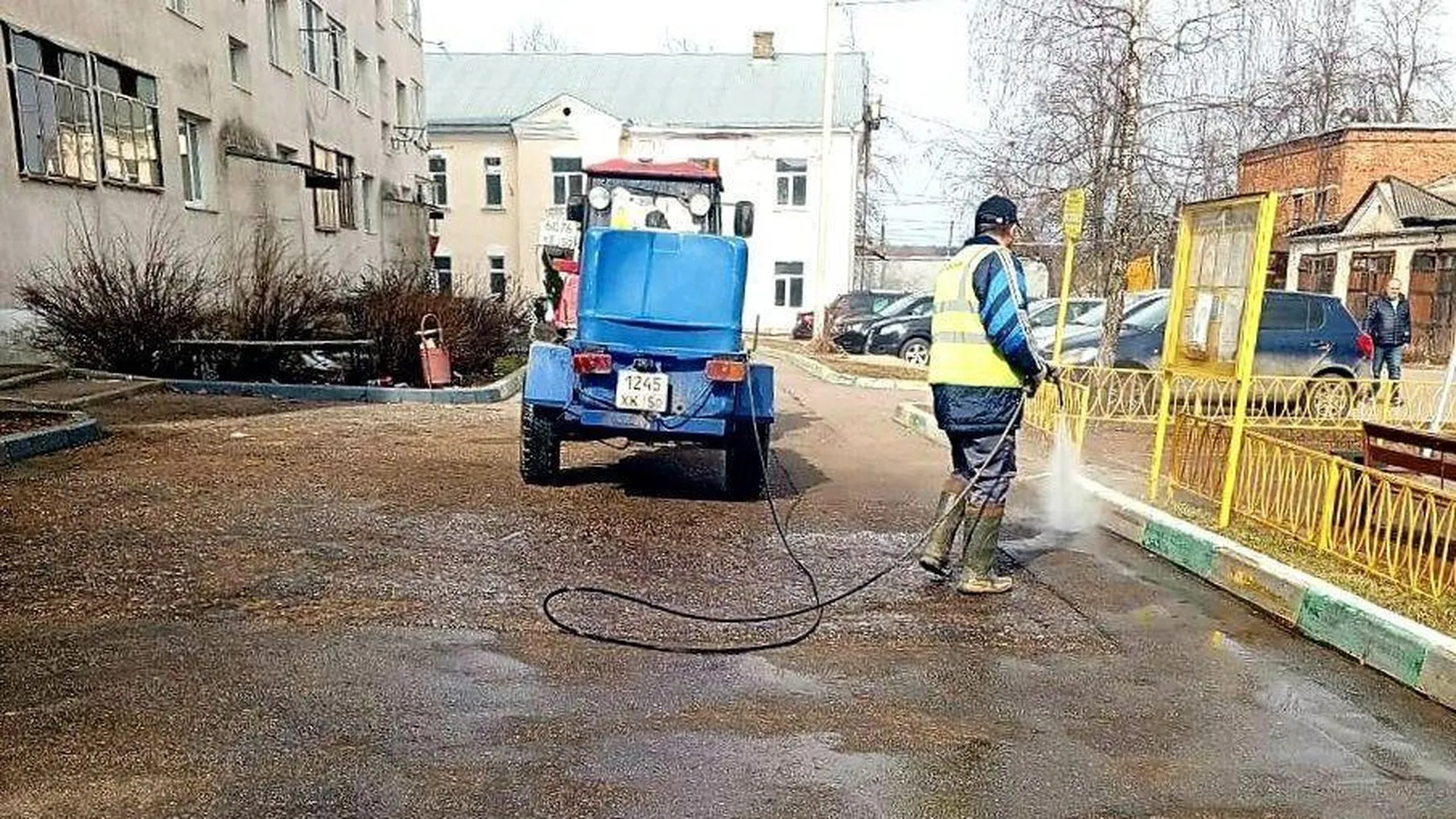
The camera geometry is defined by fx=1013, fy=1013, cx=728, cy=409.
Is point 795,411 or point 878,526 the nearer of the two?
point 878,526

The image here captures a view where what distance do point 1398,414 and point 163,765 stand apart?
14.2 meters

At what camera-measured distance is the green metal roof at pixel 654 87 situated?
3481cm

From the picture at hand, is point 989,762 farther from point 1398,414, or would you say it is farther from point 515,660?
point 1398,414

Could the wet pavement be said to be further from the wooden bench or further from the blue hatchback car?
the blue hatchback car

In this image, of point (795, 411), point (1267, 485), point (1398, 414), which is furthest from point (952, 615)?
point (1398, 414)

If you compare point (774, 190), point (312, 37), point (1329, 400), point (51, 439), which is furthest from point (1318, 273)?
point (51, 439)

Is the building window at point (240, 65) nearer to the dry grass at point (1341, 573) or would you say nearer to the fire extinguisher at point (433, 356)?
the fire extinguisher at point (433, 356)

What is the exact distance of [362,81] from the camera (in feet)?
89.6

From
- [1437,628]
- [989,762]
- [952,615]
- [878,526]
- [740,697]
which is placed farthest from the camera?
[878,526]

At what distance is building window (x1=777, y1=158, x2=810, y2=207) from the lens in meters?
34.5

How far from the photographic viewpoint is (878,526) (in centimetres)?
669

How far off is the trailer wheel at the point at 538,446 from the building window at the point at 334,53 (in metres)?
20.3

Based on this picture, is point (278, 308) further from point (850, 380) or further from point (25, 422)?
point (850, 380)

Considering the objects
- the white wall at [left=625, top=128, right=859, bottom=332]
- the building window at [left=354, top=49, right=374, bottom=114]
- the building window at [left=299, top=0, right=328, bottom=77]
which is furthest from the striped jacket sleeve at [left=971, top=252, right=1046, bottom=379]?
the white wall at [left=625, top=128, right=859, bottom=332]
